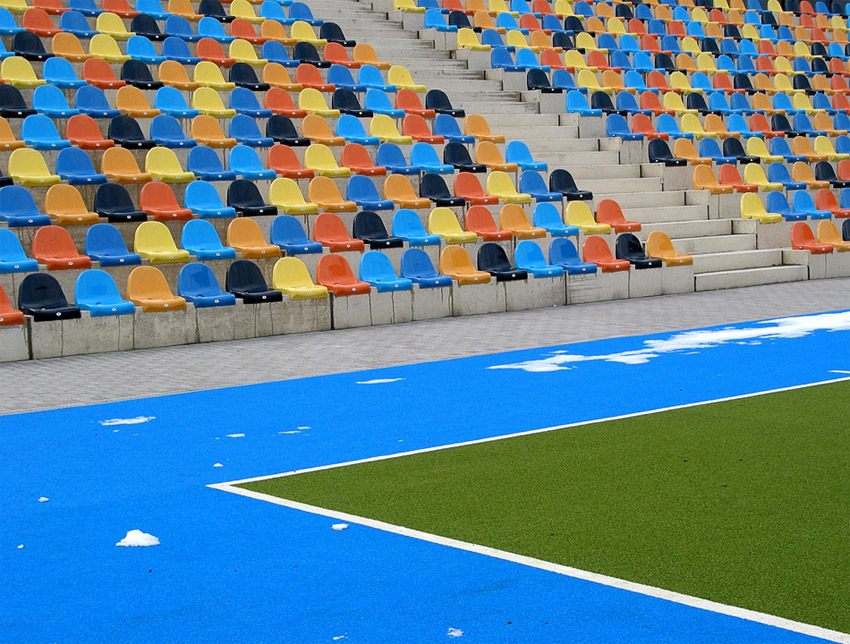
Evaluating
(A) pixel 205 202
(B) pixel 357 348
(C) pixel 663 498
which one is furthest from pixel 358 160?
(C) pixel 663 498

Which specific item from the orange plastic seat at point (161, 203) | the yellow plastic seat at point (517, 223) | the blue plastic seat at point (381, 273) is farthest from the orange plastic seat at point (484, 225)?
the orange plastic seat at point (161, 203)

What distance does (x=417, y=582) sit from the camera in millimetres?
3645

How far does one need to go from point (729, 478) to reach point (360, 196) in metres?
7.76

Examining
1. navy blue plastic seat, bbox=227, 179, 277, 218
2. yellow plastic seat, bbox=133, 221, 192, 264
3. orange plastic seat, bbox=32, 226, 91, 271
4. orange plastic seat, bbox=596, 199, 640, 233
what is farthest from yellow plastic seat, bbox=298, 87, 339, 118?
orange plastic seat, bbox=32, 226, 91, 271

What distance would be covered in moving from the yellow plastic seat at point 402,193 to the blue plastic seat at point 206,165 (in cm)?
180

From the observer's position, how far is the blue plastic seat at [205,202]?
1084cm

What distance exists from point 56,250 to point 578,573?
732 cm

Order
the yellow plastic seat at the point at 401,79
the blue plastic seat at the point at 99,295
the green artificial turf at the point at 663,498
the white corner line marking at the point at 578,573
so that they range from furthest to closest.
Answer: the yellow plastic seat at the point at 401,79
the blue plastic seat at the point at 99,295
the green artificial turf at the point at 663,498
the white corner line marking at the point at 578,573

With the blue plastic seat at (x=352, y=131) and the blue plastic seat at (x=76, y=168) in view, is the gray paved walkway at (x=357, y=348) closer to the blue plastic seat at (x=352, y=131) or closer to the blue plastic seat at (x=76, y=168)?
the blue plastic seat at (x=76, y=168)

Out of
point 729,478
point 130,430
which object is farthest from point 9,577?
point 729,478

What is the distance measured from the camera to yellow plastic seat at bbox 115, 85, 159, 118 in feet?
39.5

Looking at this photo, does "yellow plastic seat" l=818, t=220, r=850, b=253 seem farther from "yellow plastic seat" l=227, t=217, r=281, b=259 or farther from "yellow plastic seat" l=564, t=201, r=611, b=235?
"yellow plastic seat" l=227, t=217, r=281, b=259

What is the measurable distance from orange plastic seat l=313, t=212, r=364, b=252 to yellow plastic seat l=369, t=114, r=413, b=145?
7.56 feet

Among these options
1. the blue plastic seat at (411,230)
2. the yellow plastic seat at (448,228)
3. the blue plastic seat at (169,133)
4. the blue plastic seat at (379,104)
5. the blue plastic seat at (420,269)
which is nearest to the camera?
the blue plastic seat at (420,269)
